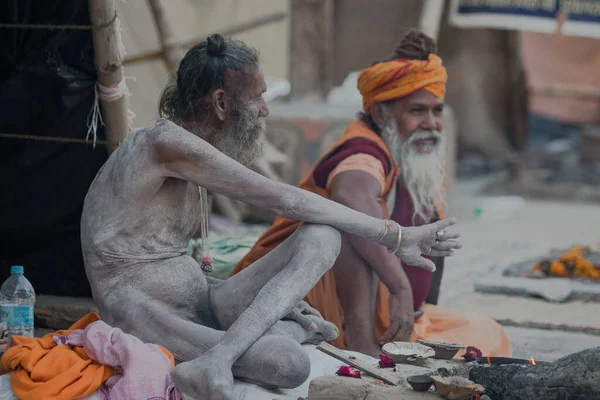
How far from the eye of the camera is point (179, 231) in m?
4.23

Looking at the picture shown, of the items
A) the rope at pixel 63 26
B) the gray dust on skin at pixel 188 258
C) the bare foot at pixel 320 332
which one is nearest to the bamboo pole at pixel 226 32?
the rope at pixel 63 26

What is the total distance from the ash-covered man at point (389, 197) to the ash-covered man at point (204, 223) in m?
0.68

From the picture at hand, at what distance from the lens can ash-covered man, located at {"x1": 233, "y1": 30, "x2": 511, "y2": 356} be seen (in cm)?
494

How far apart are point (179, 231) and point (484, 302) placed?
342 cm

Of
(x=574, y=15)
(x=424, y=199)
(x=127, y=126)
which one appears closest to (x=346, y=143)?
(x=424, y=199)

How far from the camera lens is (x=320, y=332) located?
14.5 feet

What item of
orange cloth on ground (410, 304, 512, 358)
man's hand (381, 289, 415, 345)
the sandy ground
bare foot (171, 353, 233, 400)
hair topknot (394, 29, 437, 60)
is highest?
hair topknot (394, 29, 437, 60)

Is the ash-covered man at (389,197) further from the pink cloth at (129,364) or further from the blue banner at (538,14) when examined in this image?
the blue banner at (538,14)

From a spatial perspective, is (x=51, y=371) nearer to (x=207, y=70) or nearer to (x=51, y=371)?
(x=51, y=371)

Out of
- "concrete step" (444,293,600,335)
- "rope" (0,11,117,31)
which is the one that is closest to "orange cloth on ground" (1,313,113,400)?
"rope" (0,11,117,31)

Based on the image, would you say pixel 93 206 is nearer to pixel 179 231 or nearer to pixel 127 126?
pixel 179 231

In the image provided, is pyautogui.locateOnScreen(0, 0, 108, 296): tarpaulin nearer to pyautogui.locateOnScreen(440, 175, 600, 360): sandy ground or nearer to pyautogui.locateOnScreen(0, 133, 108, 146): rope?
pyautogui.locateOnScreen(0, 133, 108, 146): rope

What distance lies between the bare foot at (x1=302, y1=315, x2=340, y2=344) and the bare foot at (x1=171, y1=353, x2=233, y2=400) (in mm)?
827

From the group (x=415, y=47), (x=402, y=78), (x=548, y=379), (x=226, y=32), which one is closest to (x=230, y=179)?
(x=548, y=379)
